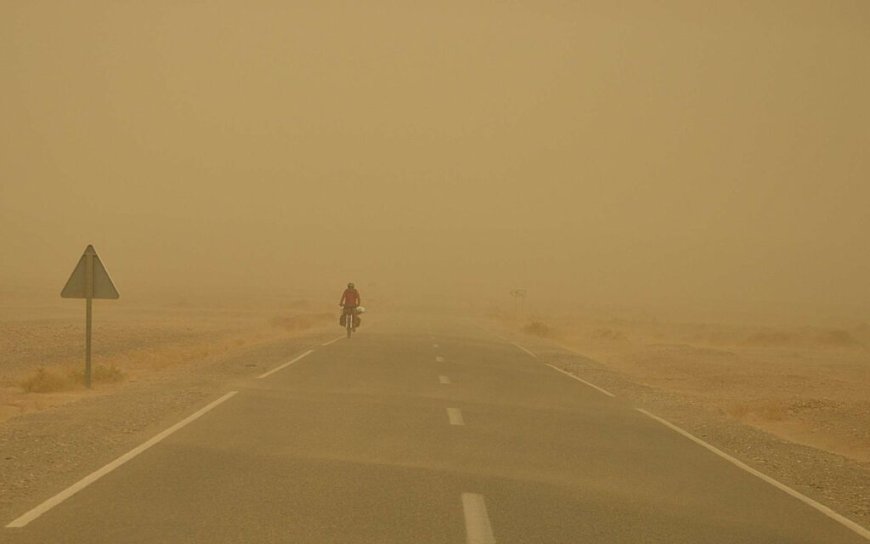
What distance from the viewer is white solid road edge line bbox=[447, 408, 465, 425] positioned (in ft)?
51.6

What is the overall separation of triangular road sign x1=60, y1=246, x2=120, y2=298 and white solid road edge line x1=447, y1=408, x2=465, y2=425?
6766mm

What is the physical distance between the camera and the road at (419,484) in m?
8.37

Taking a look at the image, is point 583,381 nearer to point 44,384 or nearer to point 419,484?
point 44,384

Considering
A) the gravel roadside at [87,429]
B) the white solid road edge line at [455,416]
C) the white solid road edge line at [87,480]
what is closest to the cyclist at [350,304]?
the gravel roadside at [87,429]

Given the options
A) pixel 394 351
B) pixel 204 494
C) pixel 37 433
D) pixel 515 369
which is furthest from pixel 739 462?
pixel 394 351

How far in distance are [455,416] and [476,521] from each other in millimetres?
7831

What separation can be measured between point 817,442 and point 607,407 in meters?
3.73

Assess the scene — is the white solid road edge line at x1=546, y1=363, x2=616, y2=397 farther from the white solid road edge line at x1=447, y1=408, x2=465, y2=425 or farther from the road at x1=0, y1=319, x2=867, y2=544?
the white solid road edge line at x1=447, y1=408, x2=465, y2=425

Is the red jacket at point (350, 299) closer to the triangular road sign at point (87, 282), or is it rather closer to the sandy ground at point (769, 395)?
the sandy ground at point (769, 395)

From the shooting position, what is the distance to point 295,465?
11.3 meters

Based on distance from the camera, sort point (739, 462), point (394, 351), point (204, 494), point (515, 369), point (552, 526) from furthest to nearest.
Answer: point (394, 351) → point (515, 369) → point (739, 462) → point (204, 494) → point (552, 526)

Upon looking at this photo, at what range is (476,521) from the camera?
28.6 feet

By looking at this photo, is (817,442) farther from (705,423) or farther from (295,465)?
(295,465)

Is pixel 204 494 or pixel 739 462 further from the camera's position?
pixel 739 462
